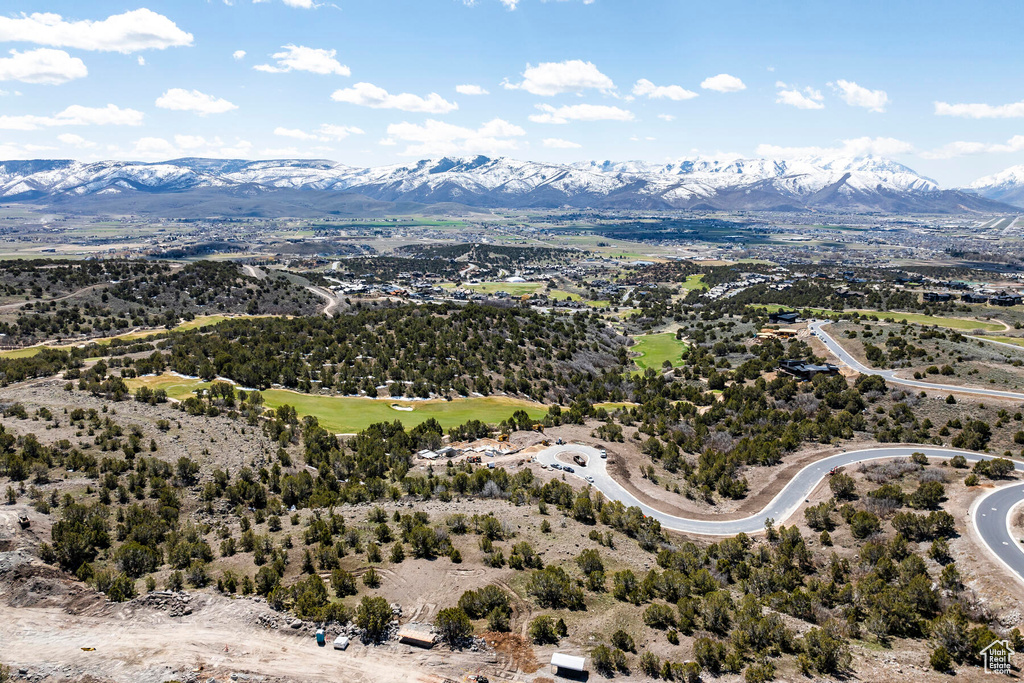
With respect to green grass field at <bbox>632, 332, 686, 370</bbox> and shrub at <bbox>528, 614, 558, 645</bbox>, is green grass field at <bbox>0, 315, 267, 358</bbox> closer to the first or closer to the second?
green grass field at <bbox>632, 332, 686, 370</bbox>

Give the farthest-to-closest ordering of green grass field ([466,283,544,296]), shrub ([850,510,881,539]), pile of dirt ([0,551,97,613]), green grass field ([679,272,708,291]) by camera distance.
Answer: green grass field ([466,283,544,296])
green grass field ([679,272,708,291])
shrub ([850,510,881,539])
pile of dirt ([0,551,97,613])

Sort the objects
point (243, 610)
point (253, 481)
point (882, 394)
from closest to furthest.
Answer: point (243, 610), point (253, 481), point (882, 394)

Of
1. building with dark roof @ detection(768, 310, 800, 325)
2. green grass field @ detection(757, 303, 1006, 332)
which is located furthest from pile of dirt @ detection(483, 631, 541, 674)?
green grass field @ detection(757, 303, 1006, 332)

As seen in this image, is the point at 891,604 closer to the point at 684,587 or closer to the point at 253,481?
the point at 684,587

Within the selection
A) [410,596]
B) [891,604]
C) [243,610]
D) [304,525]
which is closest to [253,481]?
[304,525]

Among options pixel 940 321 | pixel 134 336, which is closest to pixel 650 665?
pixel 134 336

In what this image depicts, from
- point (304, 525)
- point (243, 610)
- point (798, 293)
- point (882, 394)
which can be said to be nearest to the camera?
point (243, 610)
